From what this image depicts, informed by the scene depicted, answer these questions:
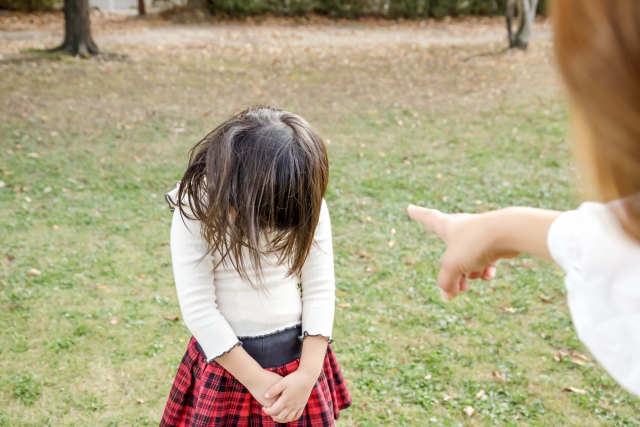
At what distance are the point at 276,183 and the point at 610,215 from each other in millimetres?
877

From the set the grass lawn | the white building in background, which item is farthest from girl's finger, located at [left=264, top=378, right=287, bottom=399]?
the white building in background

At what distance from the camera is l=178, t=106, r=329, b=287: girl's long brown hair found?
1.54 metres

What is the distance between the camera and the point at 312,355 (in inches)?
67.2

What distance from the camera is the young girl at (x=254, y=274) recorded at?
5.08 feet

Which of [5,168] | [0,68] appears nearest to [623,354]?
[5,168]

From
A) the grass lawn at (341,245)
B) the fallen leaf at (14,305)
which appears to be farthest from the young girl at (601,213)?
the fallen leaf at (14,305)

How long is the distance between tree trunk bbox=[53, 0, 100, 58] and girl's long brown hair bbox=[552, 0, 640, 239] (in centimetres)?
952

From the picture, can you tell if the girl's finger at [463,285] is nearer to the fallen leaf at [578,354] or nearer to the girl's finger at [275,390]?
the girl's finger at [275,390]

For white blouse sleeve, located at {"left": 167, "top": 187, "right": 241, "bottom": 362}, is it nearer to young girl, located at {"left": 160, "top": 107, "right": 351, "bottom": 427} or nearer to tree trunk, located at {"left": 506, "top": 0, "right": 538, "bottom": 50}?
young girl, located at {"left": 160, "top": 107, "right": 351, "bottom": 427}

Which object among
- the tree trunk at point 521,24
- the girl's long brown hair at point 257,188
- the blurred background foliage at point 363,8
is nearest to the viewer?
the girl's long brown hair at point 257,188

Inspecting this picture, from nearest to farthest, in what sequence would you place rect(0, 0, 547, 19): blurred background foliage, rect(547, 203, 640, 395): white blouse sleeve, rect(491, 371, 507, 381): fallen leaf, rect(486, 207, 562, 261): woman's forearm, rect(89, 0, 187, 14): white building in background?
1. rect(547, 203, 640, 395): white blouse sleeve
2. rect(486, 207, 562, 261): woman's forearm
3. rect(491, 371, 507, 381): fallen leaf
4. rect(0, 0, 547, 19): blurred background foliage
5. rect(89, 0, 187, 14): white building in background

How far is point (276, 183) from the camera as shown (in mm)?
1543

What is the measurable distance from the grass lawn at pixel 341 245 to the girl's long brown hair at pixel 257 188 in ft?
1.05

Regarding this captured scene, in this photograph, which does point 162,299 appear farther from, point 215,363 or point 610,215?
point 610,215
